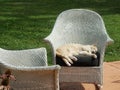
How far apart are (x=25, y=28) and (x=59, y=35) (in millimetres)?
4341

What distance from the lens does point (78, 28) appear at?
21.7ft

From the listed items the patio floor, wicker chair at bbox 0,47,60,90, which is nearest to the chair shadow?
the patio floor

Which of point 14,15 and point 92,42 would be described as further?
point 14,15

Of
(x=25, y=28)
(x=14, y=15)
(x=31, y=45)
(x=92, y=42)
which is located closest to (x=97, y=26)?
(x=92, y=42)

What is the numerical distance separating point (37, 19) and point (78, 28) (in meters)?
5.47

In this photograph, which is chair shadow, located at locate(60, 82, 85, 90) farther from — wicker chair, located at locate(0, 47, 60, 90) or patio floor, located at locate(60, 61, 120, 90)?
wicker chair, located at locate(0, 47, 60, 90)

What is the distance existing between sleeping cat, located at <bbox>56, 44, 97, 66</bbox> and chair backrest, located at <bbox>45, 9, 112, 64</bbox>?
0.78ft

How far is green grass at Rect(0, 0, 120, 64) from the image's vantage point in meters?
8.94

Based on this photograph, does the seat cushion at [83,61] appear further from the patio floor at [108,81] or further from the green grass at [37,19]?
the green grass at [37,19]

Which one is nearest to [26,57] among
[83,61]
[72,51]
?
[83,61]

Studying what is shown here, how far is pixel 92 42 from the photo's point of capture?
6484 mm

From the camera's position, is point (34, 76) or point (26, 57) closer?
point (34, 76)

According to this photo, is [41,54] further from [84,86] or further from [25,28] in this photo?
[25,28]

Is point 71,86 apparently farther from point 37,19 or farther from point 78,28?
point 37,19
